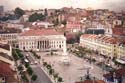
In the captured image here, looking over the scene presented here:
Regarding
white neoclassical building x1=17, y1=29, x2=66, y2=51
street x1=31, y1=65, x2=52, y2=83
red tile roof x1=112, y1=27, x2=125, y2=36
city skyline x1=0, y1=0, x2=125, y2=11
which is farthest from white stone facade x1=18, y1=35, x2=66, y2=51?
red tile roof x1=112, y1=27, x2=125, y2=36

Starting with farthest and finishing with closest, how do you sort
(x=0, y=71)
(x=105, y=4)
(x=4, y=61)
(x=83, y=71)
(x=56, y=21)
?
(x=56, y=21), (x=105, y=4), (x=83, y=71), (x=4, y=61), (x=0, y=71)

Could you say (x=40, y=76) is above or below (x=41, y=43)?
below

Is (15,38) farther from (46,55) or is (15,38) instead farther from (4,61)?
(4,61)

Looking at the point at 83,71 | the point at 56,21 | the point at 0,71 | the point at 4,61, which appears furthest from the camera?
the point at 56,21

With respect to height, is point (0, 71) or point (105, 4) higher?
point (105, 4)

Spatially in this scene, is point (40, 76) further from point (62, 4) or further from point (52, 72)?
point (62, 4)

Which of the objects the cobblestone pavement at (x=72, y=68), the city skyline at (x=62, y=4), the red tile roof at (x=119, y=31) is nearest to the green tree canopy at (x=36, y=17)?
the city skyline at (x=62, y=4)

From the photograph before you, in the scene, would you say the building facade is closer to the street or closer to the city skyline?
the city skyline

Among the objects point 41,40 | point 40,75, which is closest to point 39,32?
point 41,40

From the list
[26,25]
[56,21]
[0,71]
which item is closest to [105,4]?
[56,21]
